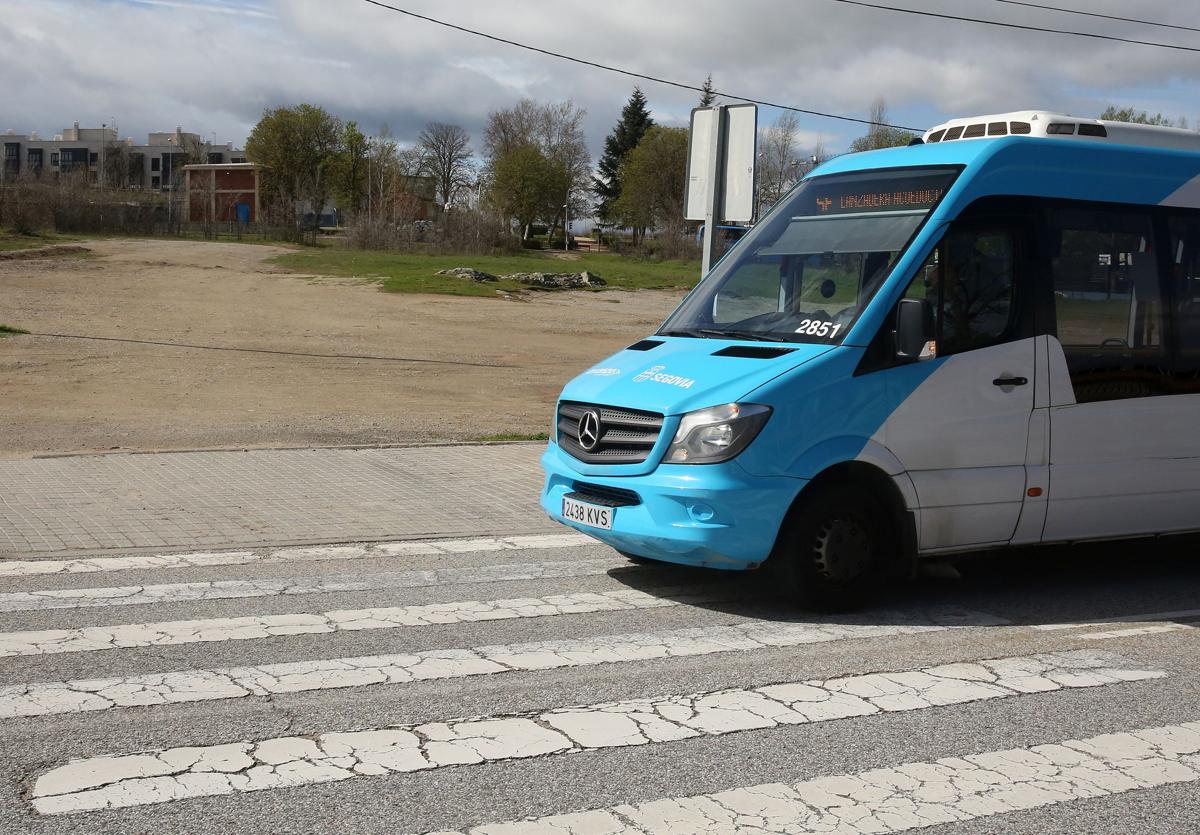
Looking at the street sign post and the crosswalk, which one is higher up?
the street sign post

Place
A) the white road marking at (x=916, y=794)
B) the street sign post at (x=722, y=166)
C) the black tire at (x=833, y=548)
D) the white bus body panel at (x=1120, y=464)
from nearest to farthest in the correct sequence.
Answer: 1. the white road marking at (x=916, y=794)
2. the black tire at (x=833, y=548)
3. the white bus body panel at (x=1120, y=464)
4. the street sign post at (x=722, y=166)

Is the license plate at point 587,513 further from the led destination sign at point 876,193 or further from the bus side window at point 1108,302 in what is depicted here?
the bus side window at point 1108,302

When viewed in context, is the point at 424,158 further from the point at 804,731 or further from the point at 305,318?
the point at 804,731

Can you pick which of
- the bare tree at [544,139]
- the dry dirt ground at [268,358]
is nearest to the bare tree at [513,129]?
the bare tree at [544,139]

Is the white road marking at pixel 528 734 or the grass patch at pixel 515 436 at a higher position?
the grass patch at pixel 515 436

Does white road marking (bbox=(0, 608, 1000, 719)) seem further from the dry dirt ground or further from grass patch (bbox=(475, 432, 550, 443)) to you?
grass patch (bbox=(475, 432, 550, 443))

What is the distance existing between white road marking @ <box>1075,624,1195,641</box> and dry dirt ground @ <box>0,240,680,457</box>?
8619 mm

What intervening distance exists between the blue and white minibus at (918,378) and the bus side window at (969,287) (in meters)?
0.01

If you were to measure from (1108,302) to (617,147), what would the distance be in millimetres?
103321

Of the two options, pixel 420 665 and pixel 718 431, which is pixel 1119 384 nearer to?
pixel 718 431

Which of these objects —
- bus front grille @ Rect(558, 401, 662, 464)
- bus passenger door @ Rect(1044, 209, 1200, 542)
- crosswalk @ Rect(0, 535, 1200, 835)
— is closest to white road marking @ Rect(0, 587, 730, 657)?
crosswalk @ Rect(0, 535, 1200, 835)

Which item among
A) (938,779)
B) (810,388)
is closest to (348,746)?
(938,779)

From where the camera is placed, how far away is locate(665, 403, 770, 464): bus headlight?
673 cm

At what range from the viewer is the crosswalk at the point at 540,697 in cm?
442
